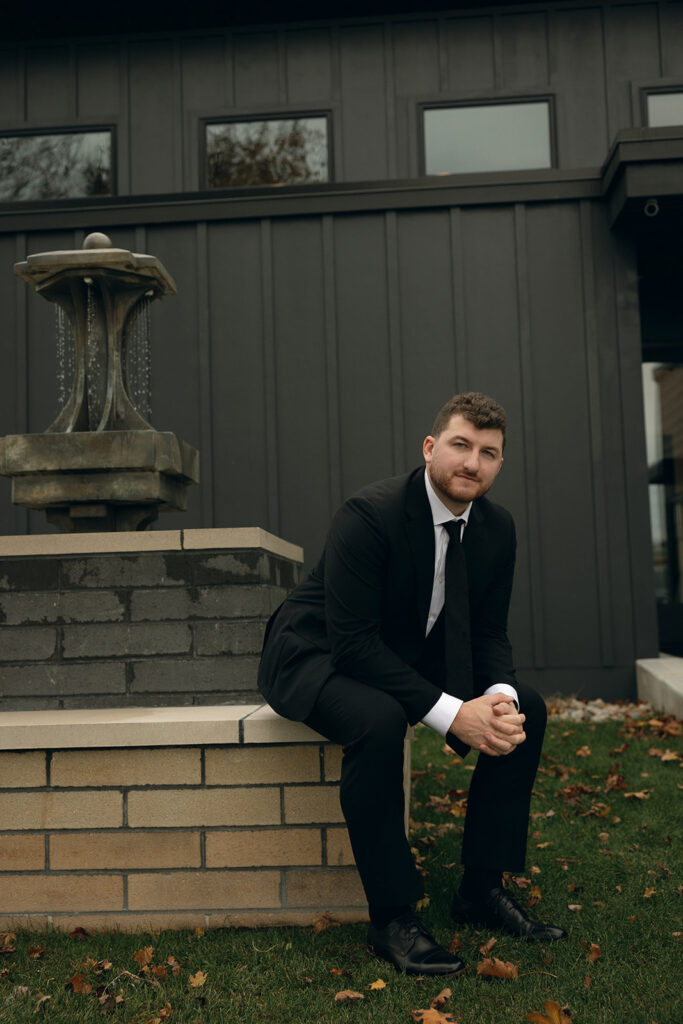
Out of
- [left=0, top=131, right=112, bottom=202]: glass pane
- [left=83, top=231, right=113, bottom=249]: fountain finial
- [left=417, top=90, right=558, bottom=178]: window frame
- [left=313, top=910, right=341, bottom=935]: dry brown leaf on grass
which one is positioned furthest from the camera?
[left=0, top=131, right=112, bottom=202]: glass pane

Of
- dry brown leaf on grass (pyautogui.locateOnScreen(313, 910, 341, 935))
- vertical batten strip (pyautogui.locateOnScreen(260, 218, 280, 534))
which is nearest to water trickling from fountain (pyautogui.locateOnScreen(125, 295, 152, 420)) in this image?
vertical batten strip (pyautogui.locateOnScreen(260, 218, 280, 534))

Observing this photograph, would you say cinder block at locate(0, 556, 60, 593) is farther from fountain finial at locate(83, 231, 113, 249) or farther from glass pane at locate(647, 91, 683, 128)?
glass pane at locate(647, 91, 683, 128)

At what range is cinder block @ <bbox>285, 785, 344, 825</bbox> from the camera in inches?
112

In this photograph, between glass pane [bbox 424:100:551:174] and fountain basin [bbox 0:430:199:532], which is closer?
fountain basin [bbox 0:430:199:532]

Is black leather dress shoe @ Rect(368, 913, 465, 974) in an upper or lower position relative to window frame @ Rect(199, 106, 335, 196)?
lower

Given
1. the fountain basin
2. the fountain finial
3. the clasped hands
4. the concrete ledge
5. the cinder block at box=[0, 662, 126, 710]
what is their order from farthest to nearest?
the concrete ledge < the fountain finial < the fountain basin < the cinder block at box=[0, 662, 126, 710] < the clasped hands

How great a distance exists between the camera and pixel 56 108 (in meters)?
7.68

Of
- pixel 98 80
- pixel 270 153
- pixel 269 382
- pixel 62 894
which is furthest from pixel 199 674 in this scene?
pixel 98 80

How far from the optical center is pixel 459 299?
23.0ft

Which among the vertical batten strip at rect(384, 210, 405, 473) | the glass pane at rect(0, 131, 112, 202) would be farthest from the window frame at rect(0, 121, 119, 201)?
the vertical batten strip at rect(384, 210, 405, 473)

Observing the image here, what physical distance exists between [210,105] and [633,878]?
6.78 meters

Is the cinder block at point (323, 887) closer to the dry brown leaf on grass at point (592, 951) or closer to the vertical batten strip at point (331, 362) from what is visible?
the dry brown leaf on grass at point (592, 951)

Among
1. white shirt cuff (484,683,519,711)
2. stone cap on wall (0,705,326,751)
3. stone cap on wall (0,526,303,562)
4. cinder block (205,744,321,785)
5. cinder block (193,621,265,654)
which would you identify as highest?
stone cap on wall (0,526,303,562)

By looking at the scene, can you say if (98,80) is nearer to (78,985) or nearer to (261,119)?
(261,119)
